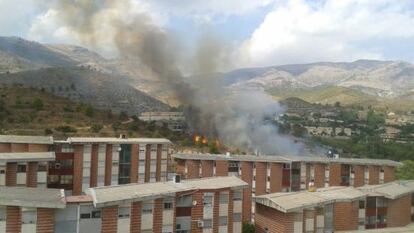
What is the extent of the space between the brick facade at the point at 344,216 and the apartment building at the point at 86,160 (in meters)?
18.0

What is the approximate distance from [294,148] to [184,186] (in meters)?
45.0

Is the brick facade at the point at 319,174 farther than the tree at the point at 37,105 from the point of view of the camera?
No

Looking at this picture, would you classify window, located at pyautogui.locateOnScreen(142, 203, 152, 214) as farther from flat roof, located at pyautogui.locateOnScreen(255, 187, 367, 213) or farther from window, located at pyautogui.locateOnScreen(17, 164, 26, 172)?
window, located at pyautogui.locateOnScreen(17, 164, 26, 172)

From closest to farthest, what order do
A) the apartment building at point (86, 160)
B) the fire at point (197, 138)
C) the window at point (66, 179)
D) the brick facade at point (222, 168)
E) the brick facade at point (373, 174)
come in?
the apartment building at point (86, 160), the window at point (66, 179), the brick facade at point (222, 168), the brick facade at point (373, 174), the fire at point (197, 138)

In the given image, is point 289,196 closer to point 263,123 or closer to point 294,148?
point 294,148

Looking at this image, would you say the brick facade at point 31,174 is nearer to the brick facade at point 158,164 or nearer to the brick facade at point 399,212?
the brick facade at point 158,164

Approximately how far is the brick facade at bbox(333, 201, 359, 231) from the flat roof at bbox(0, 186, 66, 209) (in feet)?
62.6

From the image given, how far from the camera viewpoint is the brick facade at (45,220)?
23.0 metres

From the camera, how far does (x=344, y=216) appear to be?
34750mm

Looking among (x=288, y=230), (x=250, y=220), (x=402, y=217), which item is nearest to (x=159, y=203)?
(x=288, y=230)

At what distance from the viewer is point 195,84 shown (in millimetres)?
85062

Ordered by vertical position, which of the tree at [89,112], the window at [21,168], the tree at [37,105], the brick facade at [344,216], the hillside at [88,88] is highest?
the hillside at [88,88]

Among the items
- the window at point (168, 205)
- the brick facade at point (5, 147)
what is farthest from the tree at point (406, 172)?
the brick facade at point (5, 147)

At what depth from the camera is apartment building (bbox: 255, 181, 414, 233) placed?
30969mm
